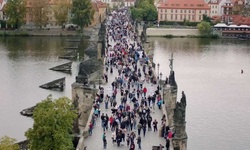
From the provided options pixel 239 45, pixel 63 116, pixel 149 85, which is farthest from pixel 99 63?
pixel 239 45

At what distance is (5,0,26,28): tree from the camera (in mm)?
119375

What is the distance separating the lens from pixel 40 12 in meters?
122

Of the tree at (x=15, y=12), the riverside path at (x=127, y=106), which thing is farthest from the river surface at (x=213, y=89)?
the tree at (x=15, y=12)

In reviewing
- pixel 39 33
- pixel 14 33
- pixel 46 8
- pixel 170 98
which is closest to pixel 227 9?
pixel 46 8

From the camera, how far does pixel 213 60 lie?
8875 centimetres

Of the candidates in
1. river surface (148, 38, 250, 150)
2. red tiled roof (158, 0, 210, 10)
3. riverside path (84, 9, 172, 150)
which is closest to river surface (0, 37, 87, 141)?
riverside path (84, 9, 172, 150)

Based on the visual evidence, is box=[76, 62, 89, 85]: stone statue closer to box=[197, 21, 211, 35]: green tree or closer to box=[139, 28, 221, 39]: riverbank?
box=[139, 28, 221, 39]: riverbank

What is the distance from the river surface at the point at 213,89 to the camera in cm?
4450

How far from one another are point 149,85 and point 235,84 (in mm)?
24480

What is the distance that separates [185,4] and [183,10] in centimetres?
209

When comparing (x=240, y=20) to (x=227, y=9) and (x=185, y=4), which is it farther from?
(x=185, y=4)

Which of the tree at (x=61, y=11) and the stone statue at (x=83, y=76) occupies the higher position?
the tree at (x=61, y=11)

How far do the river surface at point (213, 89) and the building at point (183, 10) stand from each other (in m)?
26.7

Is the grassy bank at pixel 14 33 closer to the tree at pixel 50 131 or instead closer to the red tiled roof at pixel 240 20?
the red tiled roof at pixel 240 20
